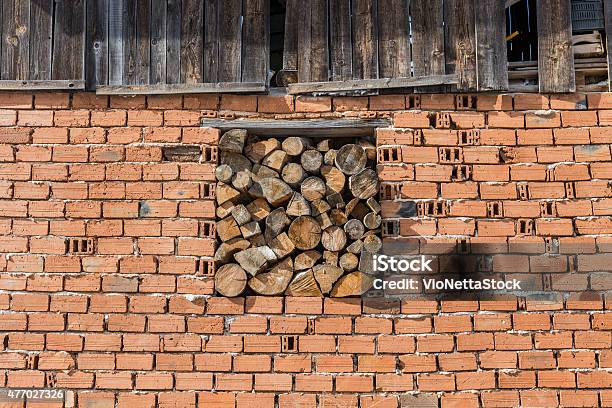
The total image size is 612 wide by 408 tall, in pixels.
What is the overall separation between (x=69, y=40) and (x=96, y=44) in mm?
195

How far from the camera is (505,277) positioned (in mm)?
4496

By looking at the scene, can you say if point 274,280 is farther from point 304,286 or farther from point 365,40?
point 365,40

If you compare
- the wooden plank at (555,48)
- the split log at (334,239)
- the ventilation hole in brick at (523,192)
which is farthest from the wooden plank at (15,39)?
the wooden plank at (555,48)

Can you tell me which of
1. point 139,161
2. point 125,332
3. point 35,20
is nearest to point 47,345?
point 125,332

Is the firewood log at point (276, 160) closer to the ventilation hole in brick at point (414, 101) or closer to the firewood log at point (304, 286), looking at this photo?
the firewood log at point (304, 286)

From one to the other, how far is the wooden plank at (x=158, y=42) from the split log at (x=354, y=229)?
1701 millimetres

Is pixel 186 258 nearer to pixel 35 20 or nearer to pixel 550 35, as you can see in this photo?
pixel 35 20

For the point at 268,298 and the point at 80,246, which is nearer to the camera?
the point at 268,298

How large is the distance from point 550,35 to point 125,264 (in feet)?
11.3

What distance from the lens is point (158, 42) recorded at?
4777 mm

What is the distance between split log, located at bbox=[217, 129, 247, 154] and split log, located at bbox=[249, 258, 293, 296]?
863 millimetres

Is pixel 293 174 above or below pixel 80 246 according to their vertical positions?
above

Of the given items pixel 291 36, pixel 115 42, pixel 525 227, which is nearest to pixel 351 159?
pixel 291 36

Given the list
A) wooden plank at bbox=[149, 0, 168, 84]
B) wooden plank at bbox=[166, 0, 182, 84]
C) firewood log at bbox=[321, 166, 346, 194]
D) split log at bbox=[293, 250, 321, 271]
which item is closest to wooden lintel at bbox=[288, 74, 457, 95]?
firewood log at bbox=[321, 166, 346, 194]
